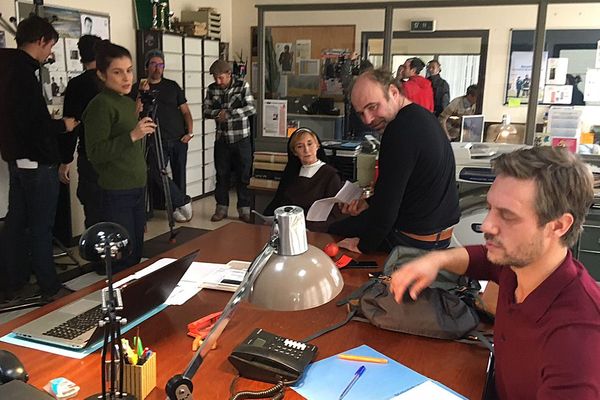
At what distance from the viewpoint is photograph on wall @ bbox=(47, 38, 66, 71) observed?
4.49m

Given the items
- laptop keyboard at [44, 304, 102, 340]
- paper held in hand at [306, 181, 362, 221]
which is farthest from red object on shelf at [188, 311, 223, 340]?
paper held in hand at [306, 181, 362, 221]

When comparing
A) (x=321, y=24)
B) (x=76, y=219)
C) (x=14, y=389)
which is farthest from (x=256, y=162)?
(x=14, y=389)

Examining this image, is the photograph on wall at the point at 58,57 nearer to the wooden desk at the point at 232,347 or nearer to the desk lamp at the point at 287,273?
the wooden desk at the point at 232,347

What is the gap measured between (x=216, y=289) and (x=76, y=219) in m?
3.47

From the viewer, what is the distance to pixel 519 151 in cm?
119

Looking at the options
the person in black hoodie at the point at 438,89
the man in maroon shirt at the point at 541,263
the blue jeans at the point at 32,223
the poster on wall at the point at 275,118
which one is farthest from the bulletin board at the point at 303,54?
the man in maroon shirt at the point at 541,263

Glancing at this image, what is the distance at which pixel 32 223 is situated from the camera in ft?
11.0

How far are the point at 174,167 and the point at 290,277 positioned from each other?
4917mm

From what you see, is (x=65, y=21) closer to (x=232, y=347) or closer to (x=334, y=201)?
(x=334, y=201)

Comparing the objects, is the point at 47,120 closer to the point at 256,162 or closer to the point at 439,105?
the point at 256,162

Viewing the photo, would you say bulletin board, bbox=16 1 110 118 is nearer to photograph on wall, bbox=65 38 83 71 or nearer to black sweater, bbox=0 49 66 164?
photograph on wall, bbox=65 38 83 71

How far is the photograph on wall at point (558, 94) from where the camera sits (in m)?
4.21

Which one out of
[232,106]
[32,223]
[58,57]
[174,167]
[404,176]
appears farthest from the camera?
[174,167]

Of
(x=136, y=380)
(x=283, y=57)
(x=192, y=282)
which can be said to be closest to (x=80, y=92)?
(x=283, y=57)
